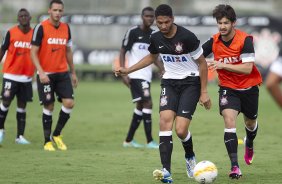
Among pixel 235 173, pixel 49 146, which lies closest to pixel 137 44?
pixel 49 146

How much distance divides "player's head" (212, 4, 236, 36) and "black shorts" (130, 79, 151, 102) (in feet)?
14.8

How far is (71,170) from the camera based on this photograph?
1142 cm

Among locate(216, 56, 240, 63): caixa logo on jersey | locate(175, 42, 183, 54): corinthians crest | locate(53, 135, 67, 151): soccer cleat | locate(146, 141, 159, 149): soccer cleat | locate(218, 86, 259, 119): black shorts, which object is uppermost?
locate(175, 42, 183, 54): corinthians crest

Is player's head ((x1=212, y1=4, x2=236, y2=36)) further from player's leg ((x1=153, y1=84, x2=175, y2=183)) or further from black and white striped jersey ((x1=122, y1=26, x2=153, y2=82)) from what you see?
black and white striped jersey ((x1=122, y1=26, x2=153, y2=82))

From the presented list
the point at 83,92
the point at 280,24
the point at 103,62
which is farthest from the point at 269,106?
the point at 103,62

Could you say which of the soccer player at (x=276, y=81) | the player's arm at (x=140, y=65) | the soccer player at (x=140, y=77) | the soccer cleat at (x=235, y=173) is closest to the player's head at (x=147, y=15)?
the soccer player at (x=140, y=77)

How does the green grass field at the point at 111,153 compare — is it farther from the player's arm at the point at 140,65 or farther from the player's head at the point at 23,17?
the player's head at the point at 23,17

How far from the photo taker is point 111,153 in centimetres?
1379

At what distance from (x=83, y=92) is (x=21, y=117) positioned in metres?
15.3

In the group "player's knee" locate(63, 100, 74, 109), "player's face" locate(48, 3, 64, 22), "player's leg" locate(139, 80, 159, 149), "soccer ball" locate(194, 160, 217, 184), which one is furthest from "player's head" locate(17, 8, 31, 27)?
"soccer ball" locate(194, 160, 217, 184)

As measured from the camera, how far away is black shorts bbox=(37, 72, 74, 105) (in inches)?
566

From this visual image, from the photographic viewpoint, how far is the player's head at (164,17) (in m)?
10.3

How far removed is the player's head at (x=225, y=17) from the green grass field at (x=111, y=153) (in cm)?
211

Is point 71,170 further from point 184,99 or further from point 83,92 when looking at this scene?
point 83,92
